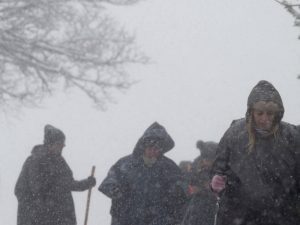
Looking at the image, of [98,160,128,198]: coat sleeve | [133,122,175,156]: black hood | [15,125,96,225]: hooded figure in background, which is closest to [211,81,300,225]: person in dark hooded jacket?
[98,160,128,198]: coat sleeve

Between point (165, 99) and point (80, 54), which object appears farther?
point (165, 99)

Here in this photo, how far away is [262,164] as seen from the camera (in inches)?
186

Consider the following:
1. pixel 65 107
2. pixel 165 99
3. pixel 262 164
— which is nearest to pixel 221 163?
pixel 262 164

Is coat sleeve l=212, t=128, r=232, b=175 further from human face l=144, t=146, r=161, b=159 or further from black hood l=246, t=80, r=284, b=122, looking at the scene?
human face l=144, t=146, r=161, b=159

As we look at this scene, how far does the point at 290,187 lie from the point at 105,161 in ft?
133

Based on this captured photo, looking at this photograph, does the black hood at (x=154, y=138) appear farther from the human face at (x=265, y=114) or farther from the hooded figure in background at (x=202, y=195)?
the human face at (x=265, y=114)

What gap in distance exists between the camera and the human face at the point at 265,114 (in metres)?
4.76

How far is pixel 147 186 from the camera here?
6992mm

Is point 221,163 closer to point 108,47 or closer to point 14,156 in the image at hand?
point 108,47

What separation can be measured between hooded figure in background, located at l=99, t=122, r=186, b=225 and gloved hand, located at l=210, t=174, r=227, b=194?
2.20 meters

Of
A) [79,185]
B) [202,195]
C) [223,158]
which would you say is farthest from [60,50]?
[223,158]

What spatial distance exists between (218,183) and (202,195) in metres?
2.68

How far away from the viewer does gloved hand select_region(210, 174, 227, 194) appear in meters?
4.81

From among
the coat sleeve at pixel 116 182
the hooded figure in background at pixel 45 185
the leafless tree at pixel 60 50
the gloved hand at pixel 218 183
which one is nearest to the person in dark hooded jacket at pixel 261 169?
the gloved hand at pixel 218 183
